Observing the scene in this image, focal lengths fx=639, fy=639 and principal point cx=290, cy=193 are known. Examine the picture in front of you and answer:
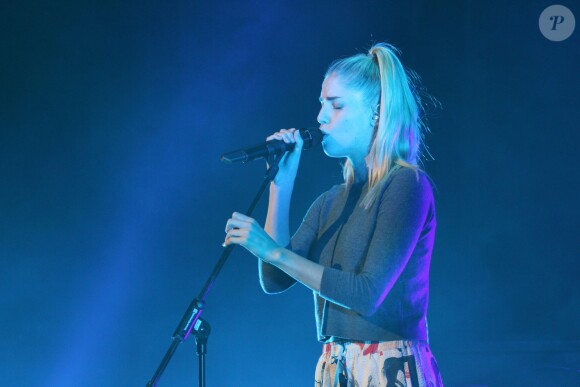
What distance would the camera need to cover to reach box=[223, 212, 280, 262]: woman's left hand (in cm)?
136

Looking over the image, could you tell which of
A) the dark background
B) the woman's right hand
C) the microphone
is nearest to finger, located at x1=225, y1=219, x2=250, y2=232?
the microphone

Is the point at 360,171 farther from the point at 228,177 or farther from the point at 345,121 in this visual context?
the point at 228,177

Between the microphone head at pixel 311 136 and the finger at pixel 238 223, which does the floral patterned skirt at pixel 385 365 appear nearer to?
the finger at pixel 238 223

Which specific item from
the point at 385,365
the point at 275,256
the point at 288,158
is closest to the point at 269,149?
the point at 288,158

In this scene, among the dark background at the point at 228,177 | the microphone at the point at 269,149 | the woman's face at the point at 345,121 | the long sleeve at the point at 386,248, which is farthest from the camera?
the dark background at the point at 228,177

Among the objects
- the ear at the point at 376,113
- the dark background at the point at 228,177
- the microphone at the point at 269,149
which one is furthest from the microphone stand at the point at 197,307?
the dark background at the point at 228,177

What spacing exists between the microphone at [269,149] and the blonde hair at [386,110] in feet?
0.49

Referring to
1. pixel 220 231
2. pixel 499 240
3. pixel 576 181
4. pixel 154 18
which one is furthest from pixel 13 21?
pixel 576 181

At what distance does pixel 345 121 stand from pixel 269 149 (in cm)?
21

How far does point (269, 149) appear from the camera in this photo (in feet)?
5.17

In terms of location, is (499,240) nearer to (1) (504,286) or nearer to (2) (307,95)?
(1) (504,286)

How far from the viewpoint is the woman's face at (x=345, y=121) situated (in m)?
1.61

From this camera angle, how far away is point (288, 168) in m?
1.66

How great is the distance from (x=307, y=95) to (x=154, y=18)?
100 centimetres
